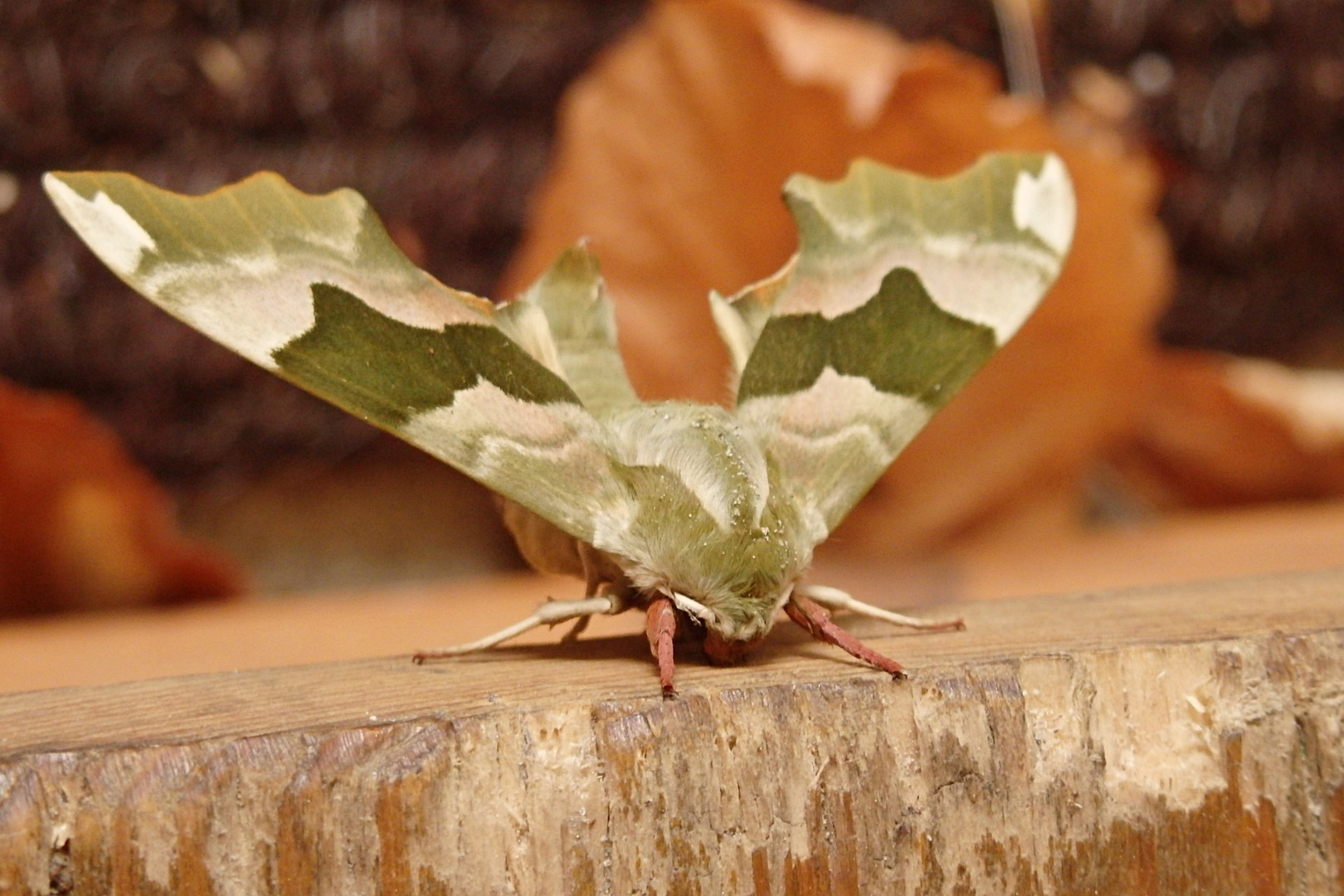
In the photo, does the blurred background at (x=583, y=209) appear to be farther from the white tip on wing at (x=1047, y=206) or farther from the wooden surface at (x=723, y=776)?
the wooden surface at (x=723, y=776)

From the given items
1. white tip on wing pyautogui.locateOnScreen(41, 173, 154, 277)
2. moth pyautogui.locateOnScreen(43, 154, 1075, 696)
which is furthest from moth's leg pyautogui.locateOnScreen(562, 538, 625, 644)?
white tip on wing pyautogui.locateOnScreen(41, 173, 154, 277)

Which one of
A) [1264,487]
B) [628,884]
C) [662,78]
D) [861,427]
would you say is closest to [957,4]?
[662,78]

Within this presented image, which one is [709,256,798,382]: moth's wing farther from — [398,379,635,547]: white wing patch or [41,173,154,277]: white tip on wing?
[41,173,154,277]: white tip on wing

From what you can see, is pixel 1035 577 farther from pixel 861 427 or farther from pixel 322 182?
pixel 322 182

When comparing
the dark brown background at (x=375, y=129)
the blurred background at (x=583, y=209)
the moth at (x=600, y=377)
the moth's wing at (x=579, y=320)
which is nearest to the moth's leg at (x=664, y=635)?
the moth at (x=600, y=377)

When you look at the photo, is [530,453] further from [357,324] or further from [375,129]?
[375,129]

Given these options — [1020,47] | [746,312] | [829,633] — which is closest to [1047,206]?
[746,312]
